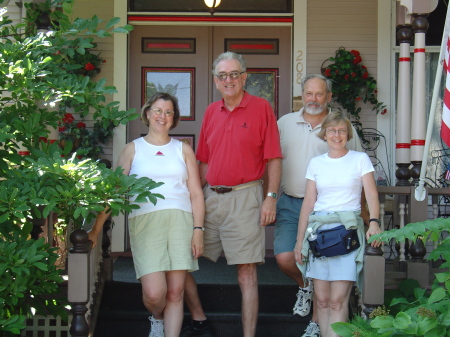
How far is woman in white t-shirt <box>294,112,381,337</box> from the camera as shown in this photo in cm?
414

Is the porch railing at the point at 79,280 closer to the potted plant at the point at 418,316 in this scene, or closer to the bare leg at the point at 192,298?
the bare leg at the point at 192,298

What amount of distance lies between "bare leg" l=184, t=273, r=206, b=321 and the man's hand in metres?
0.65

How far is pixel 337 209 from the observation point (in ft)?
13.8

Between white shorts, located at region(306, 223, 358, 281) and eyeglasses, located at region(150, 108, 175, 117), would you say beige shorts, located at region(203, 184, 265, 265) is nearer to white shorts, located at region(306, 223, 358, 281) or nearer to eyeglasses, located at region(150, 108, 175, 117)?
white shorts, located at region(306, 223, 358, 281)

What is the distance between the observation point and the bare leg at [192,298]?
4551 millimetres

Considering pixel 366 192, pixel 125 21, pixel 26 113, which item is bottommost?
pixel 366 192

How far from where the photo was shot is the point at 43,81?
13.4 feet

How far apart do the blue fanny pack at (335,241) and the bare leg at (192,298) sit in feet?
2.97

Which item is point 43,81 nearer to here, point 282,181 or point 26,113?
point 26,113

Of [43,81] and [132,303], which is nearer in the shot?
[43,81]

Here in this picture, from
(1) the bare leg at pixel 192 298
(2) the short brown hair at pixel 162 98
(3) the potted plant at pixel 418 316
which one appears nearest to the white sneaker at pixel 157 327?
(1) the bare leg at pixel 192 298

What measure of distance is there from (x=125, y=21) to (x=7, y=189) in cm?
359

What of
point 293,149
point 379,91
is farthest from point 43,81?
A: point 379,91

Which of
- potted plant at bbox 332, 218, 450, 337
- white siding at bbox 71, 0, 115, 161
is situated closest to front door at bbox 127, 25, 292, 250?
white siding at bbox 71, 0, 115, 161
